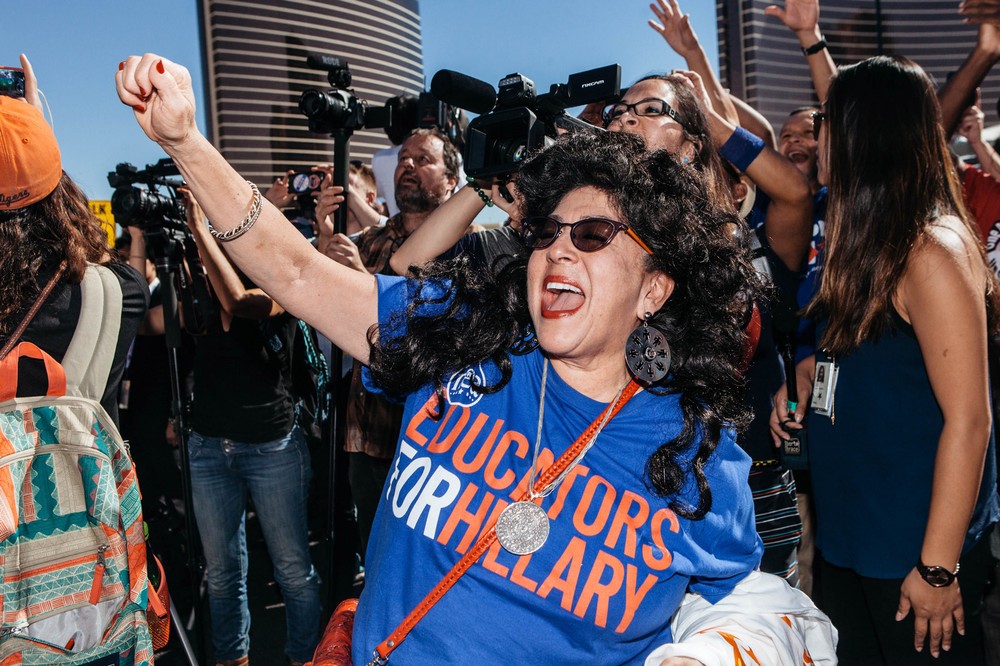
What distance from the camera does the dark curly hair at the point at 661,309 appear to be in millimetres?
1653

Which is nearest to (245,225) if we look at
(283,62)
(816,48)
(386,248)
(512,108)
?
(512,108)

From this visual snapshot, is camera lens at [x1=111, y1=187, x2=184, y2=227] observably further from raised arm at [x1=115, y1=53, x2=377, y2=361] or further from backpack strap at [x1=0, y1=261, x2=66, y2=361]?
raised arm at [x1=115, y1=53, x2=377, y2=361]

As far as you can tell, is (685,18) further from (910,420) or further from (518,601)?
(518,601)

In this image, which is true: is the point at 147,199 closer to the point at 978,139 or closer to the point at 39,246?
the point at 39,246

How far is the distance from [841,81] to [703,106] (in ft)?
1.54

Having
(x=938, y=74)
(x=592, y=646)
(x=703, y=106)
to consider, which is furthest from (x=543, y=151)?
(x=938, y=74)

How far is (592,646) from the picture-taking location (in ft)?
4.76

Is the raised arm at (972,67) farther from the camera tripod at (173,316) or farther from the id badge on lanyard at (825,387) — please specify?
the camera tripod at (173,316)

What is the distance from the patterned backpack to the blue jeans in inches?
46.6

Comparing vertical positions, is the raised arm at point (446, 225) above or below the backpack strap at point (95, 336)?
above

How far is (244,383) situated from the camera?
333 cm

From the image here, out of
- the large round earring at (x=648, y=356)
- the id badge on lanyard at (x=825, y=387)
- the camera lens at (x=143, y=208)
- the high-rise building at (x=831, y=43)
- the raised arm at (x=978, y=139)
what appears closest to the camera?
the large round earring at (x=648, y=356)

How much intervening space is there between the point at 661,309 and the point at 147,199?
8.09ft

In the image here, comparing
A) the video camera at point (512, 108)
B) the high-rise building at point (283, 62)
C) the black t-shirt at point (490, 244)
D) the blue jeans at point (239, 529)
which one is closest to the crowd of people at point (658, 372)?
the video camera at point (512, 108)
